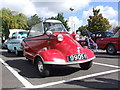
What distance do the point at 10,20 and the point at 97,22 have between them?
815 inches

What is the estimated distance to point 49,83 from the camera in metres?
4.64

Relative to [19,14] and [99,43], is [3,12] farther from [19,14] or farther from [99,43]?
[99,43]

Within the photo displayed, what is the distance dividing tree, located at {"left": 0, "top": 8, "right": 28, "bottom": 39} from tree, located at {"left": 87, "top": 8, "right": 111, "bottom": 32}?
60.1 ft

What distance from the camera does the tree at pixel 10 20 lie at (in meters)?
37.8

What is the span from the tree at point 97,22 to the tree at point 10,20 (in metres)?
18.3

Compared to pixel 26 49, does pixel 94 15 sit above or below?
above

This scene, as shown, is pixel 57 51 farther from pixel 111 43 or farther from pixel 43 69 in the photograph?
pixel 111 43

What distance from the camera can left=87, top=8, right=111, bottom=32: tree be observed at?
31.8m

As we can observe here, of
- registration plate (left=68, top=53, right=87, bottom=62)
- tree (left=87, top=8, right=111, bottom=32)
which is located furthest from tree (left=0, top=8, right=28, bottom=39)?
registration plate (left=68, top=53, right=87, bottom=62)

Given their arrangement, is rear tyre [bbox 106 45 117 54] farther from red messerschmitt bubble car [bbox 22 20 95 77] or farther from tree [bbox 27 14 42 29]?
tree [bbox 27 14 42 29]

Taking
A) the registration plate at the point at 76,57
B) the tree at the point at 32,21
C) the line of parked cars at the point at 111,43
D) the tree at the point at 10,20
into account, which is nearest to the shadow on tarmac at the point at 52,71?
the registration plate at the point at 76,57

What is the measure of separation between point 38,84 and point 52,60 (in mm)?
868

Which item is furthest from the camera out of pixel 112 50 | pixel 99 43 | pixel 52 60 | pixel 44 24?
pixel 99 43

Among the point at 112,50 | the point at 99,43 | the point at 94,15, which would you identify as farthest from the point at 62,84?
the point at 94,15
